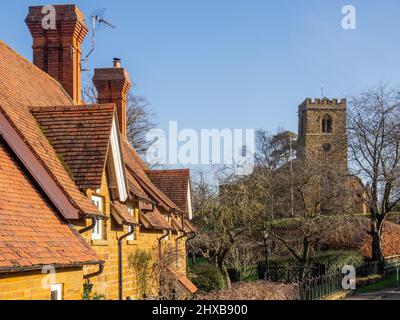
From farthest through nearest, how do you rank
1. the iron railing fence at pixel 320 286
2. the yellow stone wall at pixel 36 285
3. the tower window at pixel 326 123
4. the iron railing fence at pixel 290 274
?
the tower window at pixel 326 123
the iron railing fence at pixel 290 274
the iron railing fence at pixel 320 286
the yellow stone wall at pixel 36 285

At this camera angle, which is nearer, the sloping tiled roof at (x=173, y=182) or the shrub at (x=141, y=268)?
the shrub at (x=141, y=268)

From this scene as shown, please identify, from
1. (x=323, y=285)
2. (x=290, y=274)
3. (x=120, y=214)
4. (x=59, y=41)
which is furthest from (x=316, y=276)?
(x=59, y=41)

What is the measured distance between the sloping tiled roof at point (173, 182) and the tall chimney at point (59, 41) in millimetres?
7759

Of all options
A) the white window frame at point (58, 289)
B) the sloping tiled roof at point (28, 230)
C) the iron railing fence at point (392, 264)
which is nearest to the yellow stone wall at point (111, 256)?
the sloping tiled roof at point (28, 230)

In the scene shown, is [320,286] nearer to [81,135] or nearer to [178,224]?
[178,224]

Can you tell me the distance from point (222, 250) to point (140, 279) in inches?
656

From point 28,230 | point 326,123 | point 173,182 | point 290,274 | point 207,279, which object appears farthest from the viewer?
point 326,123

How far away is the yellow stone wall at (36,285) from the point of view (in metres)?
7.70

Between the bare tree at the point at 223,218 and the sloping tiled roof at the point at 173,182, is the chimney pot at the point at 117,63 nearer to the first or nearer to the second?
the sloping tiled roof at the point at 173,182

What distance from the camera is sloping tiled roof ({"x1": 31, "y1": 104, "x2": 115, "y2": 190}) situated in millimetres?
12180

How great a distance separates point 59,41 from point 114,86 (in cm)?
572

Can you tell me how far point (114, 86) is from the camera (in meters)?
25.1

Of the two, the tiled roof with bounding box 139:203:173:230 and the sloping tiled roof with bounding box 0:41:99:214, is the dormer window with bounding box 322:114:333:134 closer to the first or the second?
the tiled roof with bounding box 139:203:173:230
